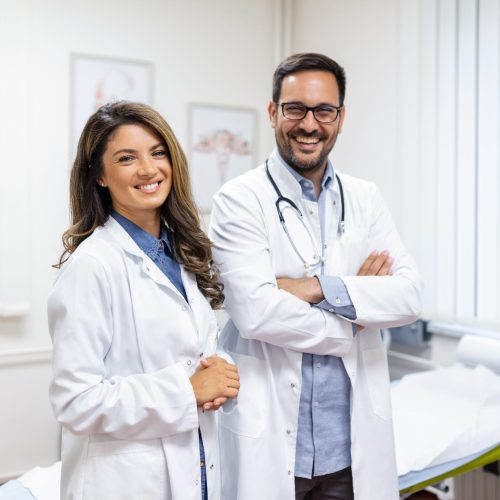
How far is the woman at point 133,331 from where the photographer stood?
1.10 m

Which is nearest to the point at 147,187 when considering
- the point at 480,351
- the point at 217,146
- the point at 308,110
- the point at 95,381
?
the point at 95,381

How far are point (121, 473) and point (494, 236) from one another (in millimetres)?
1911

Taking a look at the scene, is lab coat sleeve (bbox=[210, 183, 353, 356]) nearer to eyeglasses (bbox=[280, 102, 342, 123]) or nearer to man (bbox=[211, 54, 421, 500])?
man (bbox=[211, 54, 421, 500])

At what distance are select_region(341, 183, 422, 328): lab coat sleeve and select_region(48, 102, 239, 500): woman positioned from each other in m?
0.38

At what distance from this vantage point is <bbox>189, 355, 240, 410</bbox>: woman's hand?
3.90 ft

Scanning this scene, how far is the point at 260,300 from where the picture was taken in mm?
1396

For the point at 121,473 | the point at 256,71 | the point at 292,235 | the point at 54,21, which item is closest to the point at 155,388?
the point at 121,473

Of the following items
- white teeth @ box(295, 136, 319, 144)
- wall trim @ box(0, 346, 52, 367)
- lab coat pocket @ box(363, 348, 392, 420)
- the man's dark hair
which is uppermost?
the man's dark hair

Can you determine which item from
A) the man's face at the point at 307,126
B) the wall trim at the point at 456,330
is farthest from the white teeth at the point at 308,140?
the wall trim at the point at 456,330

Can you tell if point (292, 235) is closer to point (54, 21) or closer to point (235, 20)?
point (54, 21)

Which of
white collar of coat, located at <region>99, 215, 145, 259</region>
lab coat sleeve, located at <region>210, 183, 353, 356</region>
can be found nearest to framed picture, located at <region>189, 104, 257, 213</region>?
lab coat sleeve, located at <region>210, 183, 353, 356</region>

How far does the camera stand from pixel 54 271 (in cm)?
307

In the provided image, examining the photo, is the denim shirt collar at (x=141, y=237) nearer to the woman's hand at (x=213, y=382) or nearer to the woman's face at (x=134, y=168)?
the woman's face at (x=134, y=168)

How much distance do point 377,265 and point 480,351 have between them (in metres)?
1.01
